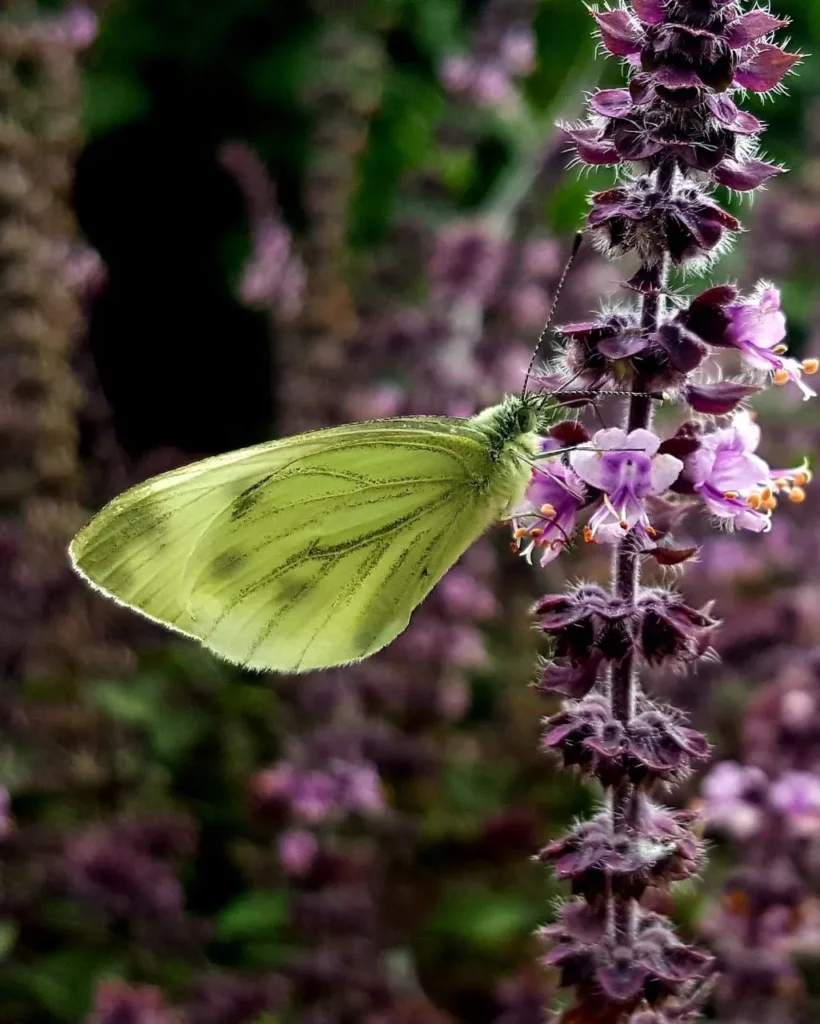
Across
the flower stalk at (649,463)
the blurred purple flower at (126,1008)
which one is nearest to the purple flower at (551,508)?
the flower stalk at (649,463)

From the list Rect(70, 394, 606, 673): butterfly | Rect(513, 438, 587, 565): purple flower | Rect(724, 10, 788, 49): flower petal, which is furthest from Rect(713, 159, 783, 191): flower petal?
Rect(70, 394, 606, 673): butterfly

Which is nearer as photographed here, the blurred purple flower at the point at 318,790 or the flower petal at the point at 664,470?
the flower petal at the point at 664,470

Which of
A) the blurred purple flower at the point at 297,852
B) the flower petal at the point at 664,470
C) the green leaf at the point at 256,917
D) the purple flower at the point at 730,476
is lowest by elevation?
the green leaf at the point at 256,917

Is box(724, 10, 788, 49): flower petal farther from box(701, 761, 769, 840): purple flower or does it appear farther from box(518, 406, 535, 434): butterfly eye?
box(701, 761, 769, 840): purple flower

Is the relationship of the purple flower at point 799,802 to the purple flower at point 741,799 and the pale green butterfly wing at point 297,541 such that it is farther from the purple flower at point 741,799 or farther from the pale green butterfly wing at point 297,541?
the pale green butterfly wing at point 297,541

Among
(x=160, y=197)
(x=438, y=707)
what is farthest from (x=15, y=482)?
(x=160, y=197)

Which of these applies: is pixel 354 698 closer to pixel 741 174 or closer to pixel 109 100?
pixel 741 174

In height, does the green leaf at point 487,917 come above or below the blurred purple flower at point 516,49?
below
